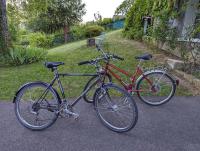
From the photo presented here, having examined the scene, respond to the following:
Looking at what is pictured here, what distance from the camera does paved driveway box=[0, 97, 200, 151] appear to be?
2686mm

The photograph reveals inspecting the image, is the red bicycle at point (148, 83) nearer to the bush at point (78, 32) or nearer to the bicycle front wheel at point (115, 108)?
the bicycle front wheel at point (115, 108)

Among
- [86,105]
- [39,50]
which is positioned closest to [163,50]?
[39,50]

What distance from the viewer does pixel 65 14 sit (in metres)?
20.0

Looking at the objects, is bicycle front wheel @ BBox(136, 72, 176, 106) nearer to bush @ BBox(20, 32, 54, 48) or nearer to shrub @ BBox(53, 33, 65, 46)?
bush @ BBox(20, 32, 54, 48)

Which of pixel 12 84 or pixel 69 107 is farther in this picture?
pixel 12 84

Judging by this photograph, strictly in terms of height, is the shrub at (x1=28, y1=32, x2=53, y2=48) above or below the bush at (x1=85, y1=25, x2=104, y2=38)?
below

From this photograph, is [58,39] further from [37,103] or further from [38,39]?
[37,103]

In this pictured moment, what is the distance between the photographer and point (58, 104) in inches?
119

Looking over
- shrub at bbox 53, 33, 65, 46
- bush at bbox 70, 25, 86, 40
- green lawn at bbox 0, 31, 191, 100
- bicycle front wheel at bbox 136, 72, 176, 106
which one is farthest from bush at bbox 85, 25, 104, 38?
→ bicycle front wheel at bbox 136, 72, 176, 106

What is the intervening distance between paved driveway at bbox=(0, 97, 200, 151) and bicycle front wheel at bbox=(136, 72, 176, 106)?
39 centimetres

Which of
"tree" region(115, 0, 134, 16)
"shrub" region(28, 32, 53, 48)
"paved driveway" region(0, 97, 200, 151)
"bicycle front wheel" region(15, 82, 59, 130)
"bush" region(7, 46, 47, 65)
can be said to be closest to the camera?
"paved driveway" region(0, 97, 200, 151)

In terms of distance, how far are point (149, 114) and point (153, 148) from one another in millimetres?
945

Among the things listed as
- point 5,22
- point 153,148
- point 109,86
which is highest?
point 5,22

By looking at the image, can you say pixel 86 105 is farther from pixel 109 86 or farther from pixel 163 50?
pixel 163 50
